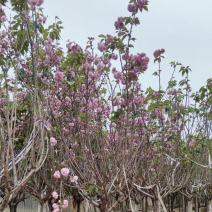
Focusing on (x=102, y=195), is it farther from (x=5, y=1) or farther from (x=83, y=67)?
(x=5, y=1)

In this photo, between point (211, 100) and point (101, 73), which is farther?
point (211, 100)

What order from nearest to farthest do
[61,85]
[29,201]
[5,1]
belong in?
1. [5,1]
2. [61,85]
3. [29,201]

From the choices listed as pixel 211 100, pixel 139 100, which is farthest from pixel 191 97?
pixel 139 100

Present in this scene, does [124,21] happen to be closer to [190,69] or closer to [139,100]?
[139,100]

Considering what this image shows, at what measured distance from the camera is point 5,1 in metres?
3.09

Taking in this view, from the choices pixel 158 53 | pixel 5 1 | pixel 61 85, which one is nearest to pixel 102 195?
pixel 61 85

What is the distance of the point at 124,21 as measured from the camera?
3283 mm

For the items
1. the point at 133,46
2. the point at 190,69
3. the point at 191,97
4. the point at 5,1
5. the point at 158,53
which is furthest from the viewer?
the point at 191,97

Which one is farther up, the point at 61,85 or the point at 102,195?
the point at 61,85

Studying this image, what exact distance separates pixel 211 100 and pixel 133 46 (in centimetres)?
275

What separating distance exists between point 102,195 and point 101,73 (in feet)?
5.74

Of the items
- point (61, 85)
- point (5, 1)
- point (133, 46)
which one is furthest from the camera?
point (61, 85)

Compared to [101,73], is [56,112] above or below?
below

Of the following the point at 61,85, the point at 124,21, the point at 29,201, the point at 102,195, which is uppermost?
the point at 124,21
